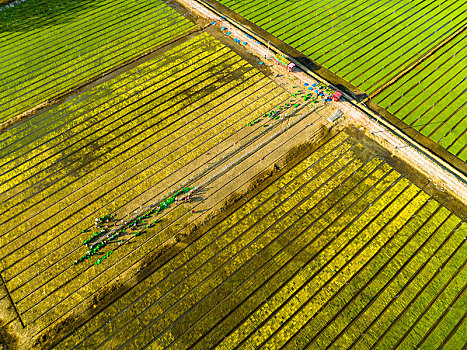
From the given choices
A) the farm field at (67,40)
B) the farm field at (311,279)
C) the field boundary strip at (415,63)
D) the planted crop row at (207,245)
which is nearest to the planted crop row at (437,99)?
the field boundary strip at (415,63)

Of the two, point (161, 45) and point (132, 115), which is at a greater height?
point (161, 45)

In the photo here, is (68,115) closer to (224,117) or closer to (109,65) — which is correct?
(109,65)

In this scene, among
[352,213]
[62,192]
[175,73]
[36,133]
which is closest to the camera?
[352,213]

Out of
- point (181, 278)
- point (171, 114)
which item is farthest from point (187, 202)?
point (171, 114)

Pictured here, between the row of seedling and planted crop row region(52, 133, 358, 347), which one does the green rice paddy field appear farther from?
the row of seedling

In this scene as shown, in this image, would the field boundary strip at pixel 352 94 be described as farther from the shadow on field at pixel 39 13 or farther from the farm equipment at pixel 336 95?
the shadow on field at pixel 39 13

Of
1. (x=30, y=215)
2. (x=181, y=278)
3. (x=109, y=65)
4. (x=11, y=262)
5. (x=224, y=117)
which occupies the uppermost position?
(x=109, y=65)

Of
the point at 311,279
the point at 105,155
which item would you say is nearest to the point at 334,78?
the point at 311,279

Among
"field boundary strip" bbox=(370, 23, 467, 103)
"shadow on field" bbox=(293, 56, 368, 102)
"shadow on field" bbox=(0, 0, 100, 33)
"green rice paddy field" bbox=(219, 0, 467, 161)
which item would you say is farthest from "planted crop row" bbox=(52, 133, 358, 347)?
"shadow on field" bbox=(0, 0, 100, 33)
